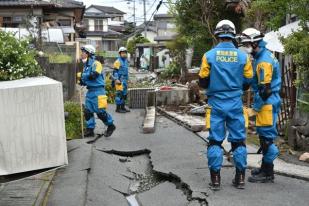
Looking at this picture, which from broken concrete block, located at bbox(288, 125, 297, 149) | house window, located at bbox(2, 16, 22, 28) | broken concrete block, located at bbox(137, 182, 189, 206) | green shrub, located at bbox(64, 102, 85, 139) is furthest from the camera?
house window, located at bbox(2, 16, 22, 28)

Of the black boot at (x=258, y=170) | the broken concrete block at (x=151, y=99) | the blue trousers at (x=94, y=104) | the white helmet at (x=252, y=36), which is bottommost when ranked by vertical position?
the black boot at (x=258, y=170)

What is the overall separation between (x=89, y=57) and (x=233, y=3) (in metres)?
11.7

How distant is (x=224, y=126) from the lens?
6.57 metres

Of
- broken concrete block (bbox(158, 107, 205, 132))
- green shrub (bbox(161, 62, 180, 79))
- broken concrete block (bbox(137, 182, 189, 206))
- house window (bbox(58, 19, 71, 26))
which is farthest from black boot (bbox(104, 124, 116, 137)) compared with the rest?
house window (bbox(58, 19, 71, 26))

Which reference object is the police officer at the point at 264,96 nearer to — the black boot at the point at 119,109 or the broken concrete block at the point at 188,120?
the broken concrete block at the point at 188,120

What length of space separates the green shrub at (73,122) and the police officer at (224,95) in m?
4.77

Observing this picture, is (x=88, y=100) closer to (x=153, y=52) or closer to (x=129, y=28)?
(x=153, y=52)

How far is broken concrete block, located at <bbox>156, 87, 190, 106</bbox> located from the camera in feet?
52.2

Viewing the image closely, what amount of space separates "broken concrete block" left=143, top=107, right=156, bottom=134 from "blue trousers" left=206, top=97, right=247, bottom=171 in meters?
5.21

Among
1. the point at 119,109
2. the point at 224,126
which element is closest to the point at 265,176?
the point at 224,126

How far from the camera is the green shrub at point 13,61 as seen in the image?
634cm

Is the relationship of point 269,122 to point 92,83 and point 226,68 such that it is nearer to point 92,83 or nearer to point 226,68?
point 226,68

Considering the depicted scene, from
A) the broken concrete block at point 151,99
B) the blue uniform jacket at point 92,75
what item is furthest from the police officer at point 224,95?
the broken concrete block at point 151,99

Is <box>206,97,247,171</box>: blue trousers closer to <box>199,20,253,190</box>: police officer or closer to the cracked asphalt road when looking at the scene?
<box>199,20,253,190</box>: police officer
